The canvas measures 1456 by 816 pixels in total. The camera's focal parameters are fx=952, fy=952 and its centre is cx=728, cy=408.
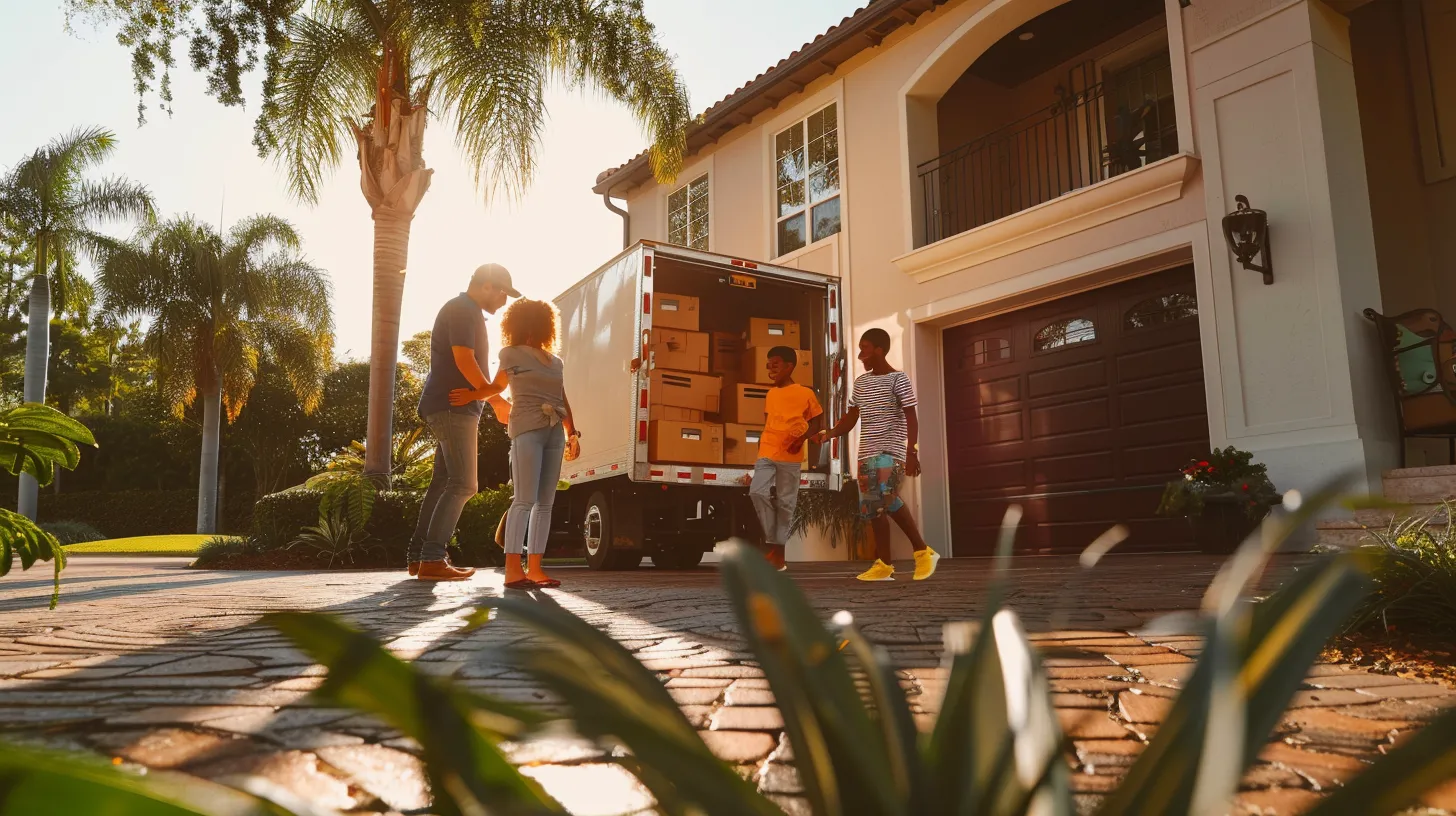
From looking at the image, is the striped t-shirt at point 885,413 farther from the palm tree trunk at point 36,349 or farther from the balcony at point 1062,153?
the palm tree trunk at point 36,349

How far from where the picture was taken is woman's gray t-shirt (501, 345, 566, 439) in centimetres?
595

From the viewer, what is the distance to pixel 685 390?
10039mm

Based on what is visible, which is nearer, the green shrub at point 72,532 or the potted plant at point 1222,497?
the potted plant at point 1222,497

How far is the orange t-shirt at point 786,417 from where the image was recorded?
7238mm

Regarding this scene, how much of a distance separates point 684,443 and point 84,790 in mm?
9302

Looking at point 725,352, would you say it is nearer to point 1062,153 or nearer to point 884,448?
point 884,448

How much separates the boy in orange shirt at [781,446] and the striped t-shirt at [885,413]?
55cm

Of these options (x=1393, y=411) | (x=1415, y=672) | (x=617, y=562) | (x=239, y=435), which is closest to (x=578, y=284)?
(x=617, y=562)

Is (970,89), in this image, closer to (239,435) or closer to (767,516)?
(767,516)

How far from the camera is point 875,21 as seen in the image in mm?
12430

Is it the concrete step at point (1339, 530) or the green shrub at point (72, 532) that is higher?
the green shrub at point (72, 532)

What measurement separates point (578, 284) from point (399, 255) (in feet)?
12.1

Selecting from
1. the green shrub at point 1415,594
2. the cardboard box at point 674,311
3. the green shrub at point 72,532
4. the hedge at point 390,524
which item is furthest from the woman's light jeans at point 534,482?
the green shrub at point 72,532

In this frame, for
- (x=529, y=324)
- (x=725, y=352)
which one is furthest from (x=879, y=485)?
(x=725, y=352)
